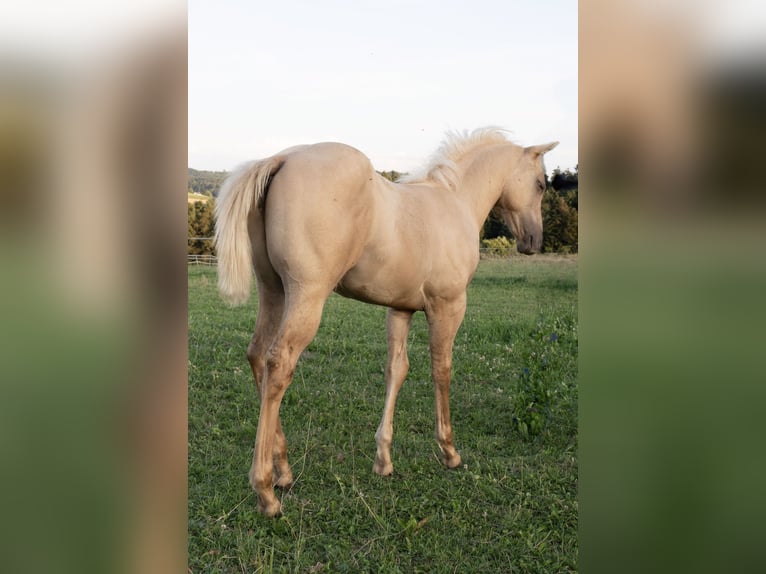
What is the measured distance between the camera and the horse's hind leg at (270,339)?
4.00 meters

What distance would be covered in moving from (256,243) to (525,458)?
106 inches

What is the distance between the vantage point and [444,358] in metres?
4.69

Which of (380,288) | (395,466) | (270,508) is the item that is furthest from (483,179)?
(270,508)

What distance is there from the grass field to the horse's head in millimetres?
525

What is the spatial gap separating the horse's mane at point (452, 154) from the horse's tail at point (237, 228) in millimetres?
1608

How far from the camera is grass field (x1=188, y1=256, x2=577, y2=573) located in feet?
10.6

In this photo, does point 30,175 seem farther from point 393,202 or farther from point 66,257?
point 393,202

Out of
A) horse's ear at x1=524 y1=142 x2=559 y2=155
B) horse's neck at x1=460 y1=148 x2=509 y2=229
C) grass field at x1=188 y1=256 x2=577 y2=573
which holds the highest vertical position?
horse's ear at x1=524 y1=142 x2=559 y2=155

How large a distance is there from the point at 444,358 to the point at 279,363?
5.47ft

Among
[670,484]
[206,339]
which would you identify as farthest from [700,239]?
[206,339]

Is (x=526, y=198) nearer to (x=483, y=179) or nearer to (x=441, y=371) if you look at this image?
(x=483, y=179)

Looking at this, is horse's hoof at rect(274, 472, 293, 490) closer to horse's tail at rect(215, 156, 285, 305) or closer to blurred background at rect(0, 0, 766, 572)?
horse's tail at rect(215, 156, 285, 305)

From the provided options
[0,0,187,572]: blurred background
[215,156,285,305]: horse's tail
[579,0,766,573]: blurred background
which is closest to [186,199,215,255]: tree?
[215,156,285,305]: horse's tail

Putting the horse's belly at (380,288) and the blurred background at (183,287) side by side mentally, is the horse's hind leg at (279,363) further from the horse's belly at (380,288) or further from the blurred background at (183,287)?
the blurred background at (183,287)
